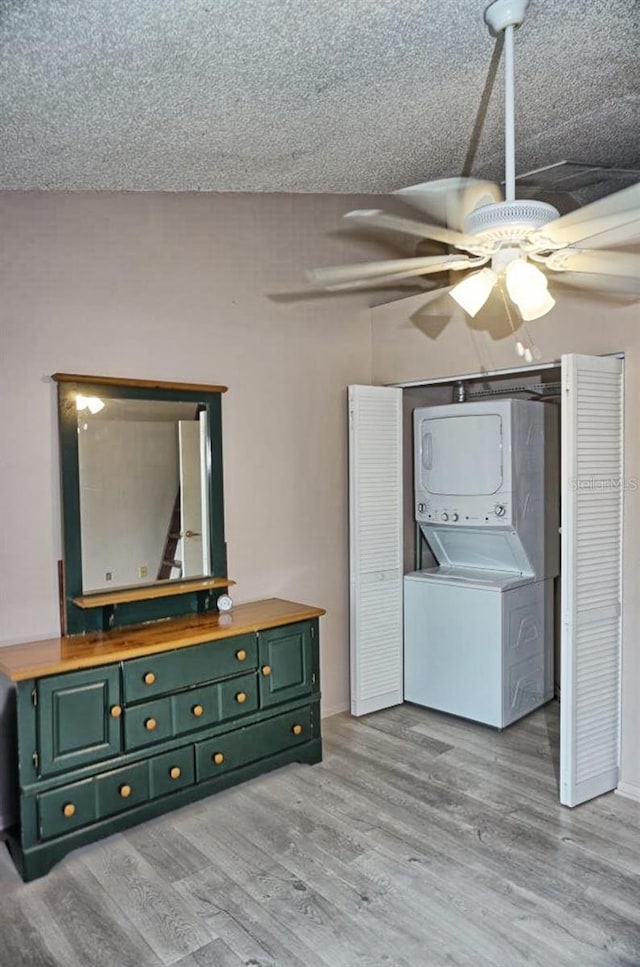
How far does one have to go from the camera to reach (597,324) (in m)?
3.20

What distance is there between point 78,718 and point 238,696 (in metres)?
0.77

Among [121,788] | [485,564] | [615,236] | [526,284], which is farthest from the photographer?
[485,564]

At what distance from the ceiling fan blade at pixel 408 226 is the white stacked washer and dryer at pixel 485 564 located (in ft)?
6.43

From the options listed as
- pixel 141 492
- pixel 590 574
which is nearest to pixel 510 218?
pixel 590 574

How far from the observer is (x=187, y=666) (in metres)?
3.00

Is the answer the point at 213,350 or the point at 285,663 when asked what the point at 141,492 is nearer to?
the point at 213,350

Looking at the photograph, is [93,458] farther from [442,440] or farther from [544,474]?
→ [544,474]

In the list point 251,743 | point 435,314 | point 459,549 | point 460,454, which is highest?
point 435,314

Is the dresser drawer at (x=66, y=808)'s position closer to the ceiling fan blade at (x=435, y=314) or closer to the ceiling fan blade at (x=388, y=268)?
the ceiling fan blade at (x=388, y=268)

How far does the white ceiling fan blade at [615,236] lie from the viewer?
1.81 m

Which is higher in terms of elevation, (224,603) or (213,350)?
(213,350)

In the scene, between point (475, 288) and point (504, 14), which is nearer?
point (504, 14)

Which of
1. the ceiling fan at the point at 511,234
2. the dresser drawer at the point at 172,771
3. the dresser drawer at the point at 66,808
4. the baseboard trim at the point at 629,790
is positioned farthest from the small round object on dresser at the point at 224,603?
the baseboard trim at the point at 629,790

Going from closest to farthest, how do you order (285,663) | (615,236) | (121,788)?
(615,236), (121,788), (285,663)
